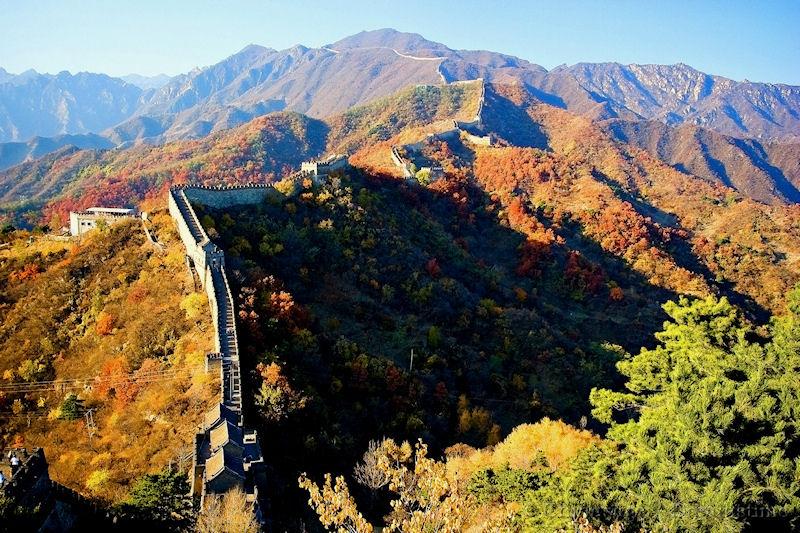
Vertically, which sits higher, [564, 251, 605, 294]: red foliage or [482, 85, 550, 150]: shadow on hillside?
[482, 85, 550, 150]: shadow on hillside

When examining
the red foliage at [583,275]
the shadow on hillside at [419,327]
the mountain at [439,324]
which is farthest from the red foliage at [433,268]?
the red foliage at [583,275]

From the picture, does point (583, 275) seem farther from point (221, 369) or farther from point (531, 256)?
point (221, 369)

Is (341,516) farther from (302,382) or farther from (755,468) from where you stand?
(302,382)

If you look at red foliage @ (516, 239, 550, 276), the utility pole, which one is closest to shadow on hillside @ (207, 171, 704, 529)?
red foliage @ (516, 239, 550, 276)

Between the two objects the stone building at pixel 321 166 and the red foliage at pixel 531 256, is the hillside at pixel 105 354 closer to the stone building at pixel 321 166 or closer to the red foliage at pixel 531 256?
the stone building at pixel 321 166

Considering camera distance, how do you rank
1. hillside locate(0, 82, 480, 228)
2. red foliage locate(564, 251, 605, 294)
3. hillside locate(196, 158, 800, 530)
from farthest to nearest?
hillside locate(0, 82, 480, 228) < red foliage locate(564, 251, 605, 294) < hillside locate(196, 158, 800, 530)

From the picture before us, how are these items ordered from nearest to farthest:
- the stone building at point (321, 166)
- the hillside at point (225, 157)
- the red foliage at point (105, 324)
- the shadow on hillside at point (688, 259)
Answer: the red foliage at point (105, 324) → the stone building at point (321, 166) → the shadow on hillside at point (688, 259) → the hillside at point (225, 157)

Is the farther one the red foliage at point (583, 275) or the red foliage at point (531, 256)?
the red foliage at point (531, 256)

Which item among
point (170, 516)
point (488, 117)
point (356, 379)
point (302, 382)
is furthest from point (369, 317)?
point (488, 117)

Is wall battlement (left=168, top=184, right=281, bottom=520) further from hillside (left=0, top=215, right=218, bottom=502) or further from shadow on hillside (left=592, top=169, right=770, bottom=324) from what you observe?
shadow on hillside (left=592, top=169, right=770, bottom=324)
